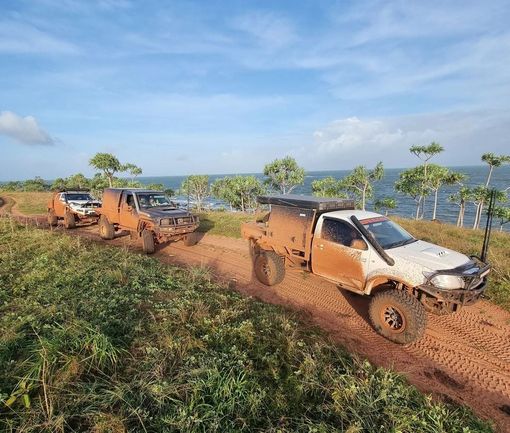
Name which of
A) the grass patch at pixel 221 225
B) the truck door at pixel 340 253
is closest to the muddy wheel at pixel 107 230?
the grass patch at pixel 221 225

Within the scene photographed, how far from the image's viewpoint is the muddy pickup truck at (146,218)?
32.2ft

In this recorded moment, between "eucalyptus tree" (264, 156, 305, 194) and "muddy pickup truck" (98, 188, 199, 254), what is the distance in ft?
79.5

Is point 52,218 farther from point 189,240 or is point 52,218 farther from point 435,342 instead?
point 435,342

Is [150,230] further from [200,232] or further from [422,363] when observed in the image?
[422,363]

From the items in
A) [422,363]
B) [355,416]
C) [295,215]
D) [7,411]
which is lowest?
[422,363]

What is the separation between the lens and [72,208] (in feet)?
46.1

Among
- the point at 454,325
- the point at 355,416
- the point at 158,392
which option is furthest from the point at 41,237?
the point at 454,325

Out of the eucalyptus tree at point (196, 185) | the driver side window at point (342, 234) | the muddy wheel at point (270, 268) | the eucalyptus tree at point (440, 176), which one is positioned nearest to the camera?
the driver side window at point (342, 234)

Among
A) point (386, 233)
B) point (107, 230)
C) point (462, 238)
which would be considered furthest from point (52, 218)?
point (462, 238)

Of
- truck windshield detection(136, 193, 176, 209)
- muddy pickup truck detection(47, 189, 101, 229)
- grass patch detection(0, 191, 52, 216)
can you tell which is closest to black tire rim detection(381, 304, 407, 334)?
truck windshield detection(136, 193, 176, 209)

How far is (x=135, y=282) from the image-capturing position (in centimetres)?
625

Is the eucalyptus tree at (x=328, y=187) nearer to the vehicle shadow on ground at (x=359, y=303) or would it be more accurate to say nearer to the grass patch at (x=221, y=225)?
the grass patch at (x=221, y=225)

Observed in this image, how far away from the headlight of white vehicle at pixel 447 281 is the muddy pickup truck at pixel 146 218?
749cm

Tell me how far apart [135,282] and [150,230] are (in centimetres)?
400
